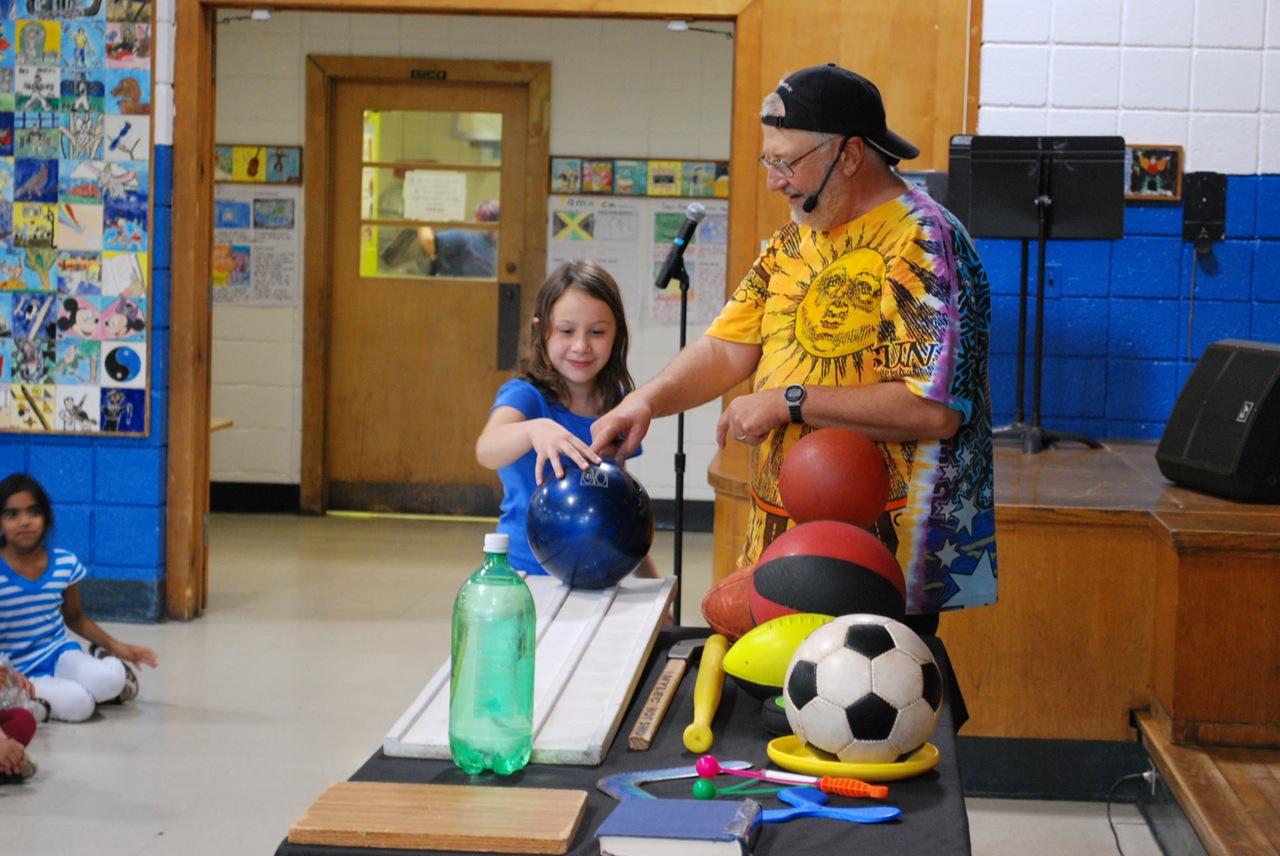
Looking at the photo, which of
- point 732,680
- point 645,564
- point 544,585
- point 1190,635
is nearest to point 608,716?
point 732,680

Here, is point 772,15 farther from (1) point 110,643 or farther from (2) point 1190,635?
(1) point 110,643

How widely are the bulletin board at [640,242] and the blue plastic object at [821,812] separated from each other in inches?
257

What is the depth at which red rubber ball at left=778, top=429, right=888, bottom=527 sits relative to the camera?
7.06ft

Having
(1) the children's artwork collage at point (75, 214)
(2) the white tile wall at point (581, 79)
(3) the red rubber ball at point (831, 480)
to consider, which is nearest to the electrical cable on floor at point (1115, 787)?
(3) the red rubber ball at point (831, 480)

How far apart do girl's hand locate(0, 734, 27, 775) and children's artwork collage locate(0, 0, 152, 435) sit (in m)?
1.98

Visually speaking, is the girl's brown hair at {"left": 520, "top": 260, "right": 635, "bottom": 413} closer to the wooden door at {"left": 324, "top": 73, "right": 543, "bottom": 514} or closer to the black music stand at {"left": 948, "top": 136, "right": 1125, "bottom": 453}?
the black music stand at {"left": 948, "top": 136, "right": 1125, "bottom": 453}

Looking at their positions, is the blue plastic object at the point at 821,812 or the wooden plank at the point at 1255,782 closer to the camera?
the blue plastic object at the point at 821,812

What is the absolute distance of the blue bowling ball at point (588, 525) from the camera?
7.66 feet

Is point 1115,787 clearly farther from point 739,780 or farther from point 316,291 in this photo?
point 316,291

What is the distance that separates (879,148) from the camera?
2330 mm

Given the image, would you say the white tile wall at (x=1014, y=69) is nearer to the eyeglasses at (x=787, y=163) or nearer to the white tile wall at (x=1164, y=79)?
the white tile wall at (x=1164, y=79)

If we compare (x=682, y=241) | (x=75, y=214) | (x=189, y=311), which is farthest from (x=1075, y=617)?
(x=75, y=214)

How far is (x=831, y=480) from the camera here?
2.15m

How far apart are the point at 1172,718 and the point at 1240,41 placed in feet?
8.45
